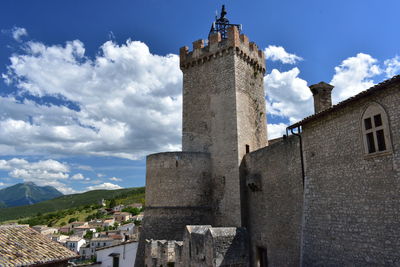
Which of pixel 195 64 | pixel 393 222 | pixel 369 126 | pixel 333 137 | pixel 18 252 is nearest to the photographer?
pixel 393 222

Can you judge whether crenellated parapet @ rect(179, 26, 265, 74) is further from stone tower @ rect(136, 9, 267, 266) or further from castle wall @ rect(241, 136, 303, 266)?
castle wall @ rect(241, 136, 303, 266)

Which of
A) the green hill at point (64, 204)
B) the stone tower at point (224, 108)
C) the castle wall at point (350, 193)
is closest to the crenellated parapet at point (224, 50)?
the stone tower at point (224, 108)

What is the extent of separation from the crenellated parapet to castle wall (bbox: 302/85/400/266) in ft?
28.4

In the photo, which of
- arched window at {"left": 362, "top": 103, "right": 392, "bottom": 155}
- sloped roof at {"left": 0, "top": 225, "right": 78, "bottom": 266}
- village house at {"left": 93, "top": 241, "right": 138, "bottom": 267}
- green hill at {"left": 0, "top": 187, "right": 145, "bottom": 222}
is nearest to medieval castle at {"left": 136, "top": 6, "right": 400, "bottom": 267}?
arched window at {"left": 362, "top": 103, "right": 392, "bottom": 155}

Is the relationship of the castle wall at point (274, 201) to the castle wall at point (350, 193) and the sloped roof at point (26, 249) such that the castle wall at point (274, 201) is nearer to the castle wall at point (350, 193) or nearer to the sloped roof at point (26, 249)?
the castle wall at point (350, 193)

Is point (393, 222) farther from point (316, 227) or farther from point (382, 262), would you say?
point (316, 227)

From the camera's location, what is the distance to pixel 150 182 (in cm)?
1766

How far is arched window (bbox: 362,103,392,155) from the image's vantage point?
7.86 metres

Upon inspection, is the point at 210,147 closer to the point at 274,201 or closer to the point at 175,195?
the point at 175,195

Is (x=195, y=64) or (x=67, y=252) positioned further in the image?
(x=195, y=64)

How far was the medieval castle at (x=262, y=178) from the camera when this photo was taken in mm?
8047

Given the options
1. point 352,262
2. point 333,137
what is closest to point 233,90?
point 333,137

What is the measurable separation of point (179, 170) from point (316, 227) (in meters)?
8.74

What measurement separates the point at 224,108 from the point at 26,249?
38.8 feet
